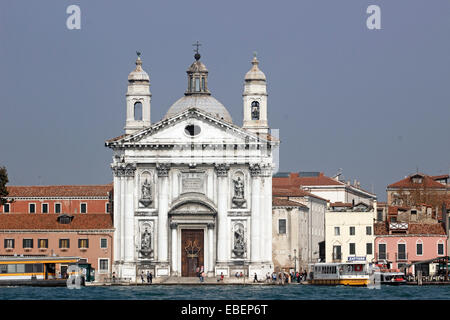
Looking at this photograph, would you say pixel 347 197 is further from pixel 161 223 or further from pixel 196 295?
pixel 196 295

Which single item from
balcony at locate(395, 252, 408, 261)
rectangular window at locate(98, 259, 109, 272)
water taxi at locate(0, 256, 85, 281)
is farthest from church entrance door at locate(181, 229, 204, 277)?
balcony at locate(395, 252, 408, 261)

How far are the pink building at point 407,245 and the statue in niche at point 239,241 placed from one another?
832 cm

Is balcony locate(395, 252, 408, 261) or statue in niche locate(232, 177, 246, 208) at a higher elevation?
statue in niche locate(232, 177, 246, 208)

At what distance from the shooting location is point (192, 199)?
73.4 meters

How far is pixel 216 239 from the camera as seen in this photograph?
74.0 meters

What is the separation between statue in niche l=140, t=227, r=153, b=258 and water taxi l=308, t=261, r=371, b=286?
9.52 m

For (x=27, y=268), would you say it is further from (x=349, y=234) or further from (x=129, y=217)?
(x=349, y=234)

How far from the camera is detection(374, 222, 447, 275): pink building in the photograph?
7675cm

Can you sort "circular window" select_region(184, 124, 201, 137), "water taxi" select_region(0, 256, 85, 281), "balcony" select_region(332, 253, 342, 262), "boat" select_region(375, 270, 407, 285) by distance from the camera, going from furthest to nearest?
"balcony" select_region(332, 253, 342, 262) → "circular window" select_region(184, 124, 201, 137) → "boat" select_region(375, 270, 407, 285) → "water taxi" select_region(0, 256, 85, 281)

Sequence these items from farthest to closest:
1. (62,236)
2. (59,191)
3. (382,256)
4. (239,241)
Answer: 1. (59,191)
2. (382,256)
3. (62,236)
4. (239,241)

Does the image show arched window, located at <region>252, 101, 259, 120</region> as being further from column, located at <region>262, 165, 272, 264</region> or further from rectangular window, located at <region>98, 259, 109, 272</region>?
rectangular window, located at <region>98, 259, 109, 272</region>

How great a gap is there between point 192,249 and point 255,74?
11.0 metres

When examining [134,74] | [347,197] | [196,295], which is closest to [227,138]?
[134,74]

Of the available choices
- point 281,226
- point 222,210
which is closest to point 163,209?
point 222,210
